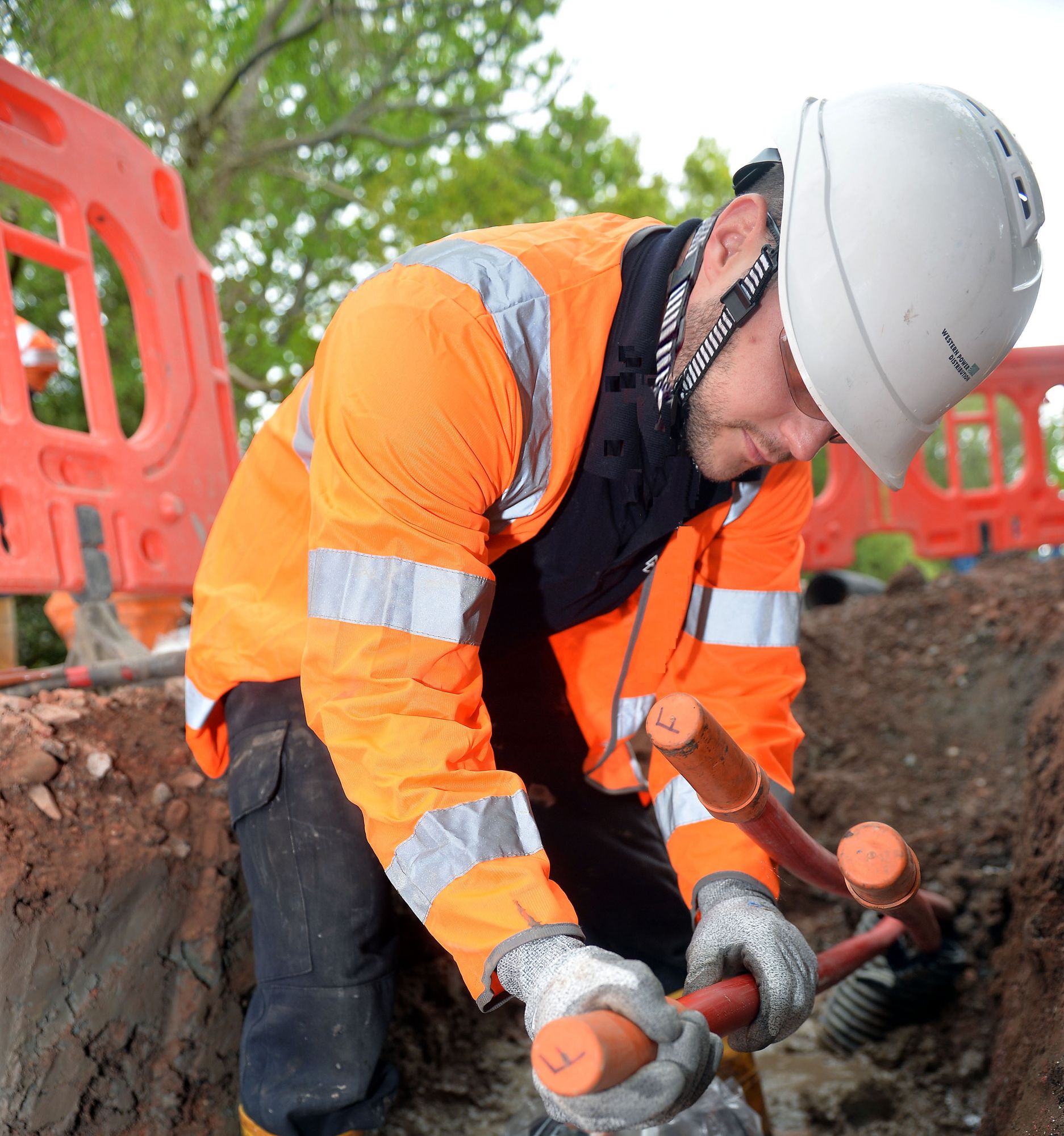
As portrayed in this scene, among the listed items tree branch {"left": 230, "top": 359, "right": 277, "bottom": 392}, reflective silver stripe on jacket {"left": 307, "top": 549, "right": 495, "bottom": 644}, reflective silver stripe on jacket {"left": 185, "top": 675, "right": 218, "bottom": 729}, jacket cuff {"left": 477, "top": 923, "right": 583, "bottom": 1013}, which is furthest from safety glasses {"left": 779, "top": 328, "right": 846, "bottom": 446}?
tree branch {"left": 230, "top": 359, "right": 277, "bottom": 392}

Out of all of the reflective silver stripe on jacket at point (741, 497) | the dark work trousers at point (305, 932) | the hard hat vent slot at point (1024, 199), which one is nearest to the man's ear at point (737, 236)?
the hard hat vent slot at point (1024, 199)

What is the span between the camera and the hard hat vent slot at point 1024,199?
1.86m

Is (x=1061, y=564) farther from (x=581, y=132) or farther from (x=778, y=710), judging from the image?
(x=581, y=132)

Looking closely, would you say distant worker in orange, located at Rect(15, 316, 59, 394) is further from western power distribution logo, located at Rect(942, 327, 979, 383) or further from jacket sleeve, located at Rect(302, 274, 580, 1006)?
western power distribution logo, located at Rect(942, 327, 979, 383)

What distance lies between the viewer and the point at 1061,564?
5660 mm

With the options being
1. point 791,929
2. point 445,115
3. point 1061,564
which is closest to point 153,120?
point 445,115

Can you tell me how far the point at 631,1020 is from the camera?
1314 millimetres

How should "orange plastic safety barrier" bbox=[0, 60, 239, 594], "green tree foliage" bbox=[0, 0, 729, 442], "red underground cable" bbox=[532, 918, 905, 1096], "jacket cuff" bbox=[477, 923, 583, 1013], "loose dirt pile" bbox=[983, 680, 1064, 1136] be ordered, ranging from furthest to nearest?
"green tree foliage" bbox=[0, 0, 729, 442] → "orange plastic safety barrier" bbox=[0, 60, 239, 594] → "loose dirt pile" bbox=[983, 680, 1064, 1136] → "jacket cuff" bbox=[477, 923, 583, 1013] → "red underground cable" bbox=[532, 918, 905, 1096]

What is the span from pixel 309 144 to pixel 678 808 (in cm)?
1111

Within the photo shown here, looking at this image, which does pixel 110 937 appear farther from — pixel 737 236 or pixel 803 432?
pixel 737 236

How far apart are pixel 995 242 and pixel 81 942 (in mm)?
2486

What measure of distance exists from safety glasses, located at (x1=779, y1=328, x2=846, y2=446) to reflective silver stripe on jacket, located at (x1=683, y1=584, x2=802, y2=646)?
635mm

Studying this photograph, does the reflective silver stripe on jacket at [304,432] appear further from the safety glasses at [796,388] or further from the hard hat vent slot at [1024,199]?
the hard hat vent slot at [1024,199]

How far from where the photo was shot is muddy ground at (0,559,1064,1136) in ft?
7.57
